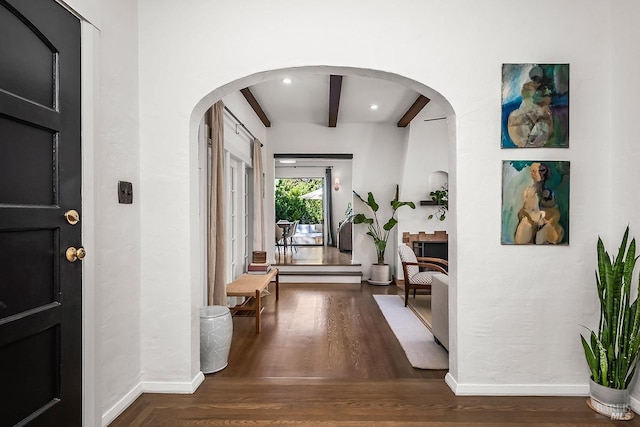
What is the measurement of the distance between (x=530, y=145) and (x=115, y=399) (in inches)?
118

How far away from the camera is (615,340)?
2.12 m

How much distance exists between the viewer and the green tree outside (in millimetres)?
12672

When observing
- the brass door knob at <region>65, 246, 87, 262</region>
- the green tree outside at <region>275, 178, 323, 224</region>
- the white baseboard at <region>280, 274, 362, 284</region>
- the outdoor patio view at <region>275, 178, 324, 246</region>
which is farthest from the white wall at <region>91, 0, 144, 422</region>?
the green tree outside at <region>275, 178, 323, 224</region>

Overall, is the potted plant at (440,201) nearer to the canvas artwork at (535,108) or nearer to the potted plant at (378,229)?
the potted plant at (378,229)

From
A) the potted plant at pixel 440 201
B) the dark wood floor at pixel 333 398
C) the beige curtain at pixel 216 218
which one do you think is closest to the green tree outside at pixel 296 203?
the potted plant at pixel 440 201

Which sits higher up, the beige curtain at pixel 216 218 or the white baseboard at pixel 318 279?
the beige curtain at pixel 216 218

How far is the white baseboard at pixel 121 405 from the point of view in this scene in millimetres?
2057

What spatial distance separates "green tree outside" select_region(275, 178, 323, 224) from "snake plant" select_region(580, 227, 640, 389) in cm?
1067

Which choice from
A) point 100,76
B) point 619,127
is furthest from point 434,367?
point 100,76

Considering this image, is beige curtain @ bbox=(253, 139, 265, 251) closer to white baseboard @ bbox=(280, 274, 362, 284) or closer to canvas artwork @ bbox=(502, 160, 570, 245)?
white baseboard @ bbox=(280, 274, 362, 284)

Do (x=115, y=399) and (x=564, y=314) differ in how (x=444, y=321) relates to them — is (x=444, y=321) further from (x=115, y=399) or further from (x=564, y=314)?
(x=115, y=399)

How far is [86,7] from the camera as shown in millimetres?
1889

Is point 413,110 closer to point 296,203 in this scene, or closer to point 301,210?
point 296,203

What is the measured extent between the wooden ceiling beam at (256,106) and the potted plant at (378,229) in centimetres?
200
